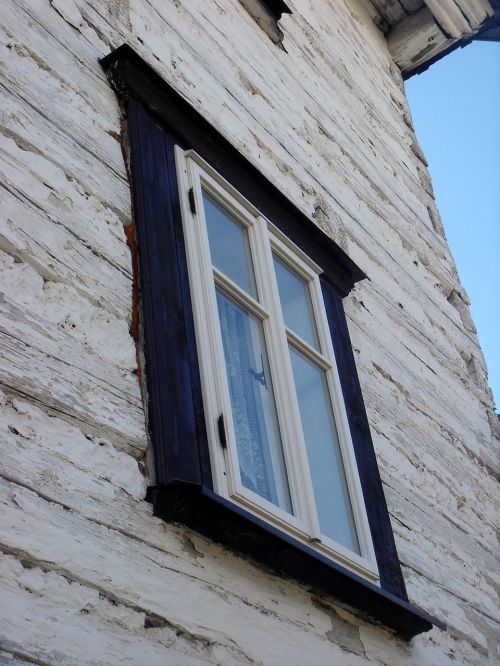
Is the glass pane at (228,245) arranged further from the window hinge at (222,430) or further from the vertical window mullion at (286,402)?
the window hinge at (222,430)

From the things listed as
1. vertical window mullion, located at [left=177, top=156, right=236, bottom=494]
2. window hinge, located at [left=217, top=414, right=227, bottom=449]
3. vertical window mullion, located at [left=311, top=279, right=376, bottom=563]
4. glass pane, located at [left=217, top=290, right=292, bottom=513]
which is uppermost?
vertical window mullion, located at [left=177, top=156, right=236, bottom=494]

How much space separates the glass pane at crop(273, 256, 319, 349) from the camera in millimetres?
3150

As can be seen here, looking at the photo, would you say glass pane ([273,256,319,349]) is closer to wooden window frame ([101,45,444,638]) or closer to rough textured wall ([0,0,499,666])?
wooden window frame ([101,45,444,638])

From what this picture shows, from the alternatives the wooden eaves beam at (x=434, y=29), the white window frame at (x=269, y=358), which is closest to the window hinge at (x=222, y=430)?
the white window frame at (x=269, y=358)

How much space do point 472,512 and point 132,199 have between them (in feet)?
6.50

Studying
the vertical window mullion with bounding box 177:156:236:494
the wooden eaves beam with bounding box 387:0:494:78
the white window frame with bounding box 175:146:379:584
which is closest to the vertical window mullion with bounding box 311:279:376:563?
the white window frame with bounding box 175:146:379:584

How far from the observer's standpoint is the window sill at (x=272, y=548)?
81.3 inches

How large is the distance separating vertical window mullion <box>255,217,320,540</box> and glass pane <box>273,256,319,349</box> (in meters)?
0.18

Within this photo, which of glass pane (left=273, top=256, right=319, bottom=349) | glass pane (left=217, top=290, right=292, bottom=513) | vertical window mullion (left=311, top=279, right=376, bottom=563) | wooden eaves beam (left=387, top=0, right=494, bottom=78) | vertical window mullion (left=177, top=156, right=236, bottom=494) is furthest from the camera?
wooden eaves beam (left=387, top=0, right=494, bottom=78)

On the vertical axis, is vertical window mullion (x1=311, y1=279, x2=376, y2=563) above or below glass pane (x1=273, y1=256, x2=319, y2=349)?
below

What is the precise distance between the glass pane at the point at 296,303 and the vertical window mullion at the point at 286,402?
0.18 m

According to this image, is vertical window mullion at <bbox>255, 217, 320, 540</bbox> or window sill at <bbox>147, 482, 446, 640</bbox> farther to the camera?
vertical window mullion at <bbox>255, 217, 320, 540</bbox>

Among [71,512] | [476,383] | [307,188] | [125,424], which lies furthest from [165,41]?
[476,383]

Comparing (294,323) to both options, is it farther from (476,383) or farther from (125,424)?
(476,383)
